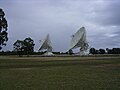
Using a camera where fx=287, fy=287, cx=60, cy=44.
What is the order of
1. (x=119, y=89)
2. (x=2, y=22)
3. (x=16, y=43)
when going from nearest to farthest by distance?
(x=119, y=89) → (x=2, y=22) → (x=16, y=43)

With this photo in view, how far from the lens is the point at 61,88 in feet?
51.6

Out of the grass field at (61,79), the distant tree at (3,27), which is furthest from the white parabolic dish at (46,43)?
the grass field at (61,79)

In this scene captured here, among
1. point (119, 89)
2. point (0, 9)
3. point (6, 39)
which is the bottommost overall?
point (119, 89)

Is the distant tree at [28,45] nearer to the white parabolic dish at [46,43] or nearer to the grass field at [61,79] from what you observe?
the white parabolic dish at [46,43]

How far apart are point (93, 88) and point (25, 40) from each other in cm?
14415

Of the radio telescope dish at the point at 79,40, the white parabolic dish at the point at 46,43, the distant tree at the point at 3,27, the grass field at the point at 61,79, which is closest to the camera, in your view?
the grass field at the point at 61,79

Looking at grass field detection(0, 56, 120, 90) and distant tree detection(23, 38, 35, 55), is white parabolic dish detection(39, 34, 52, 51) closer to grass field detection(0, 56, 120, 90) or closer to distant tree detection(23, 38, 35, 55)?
distant tree detection(23, 38, 35, 55)

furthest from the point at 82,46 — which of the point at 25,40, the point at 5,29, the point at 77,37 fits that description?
the point at 5,29

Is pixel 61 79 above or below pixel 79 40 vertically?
below

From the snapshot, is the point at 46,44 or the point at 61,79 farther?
the point at 46,44

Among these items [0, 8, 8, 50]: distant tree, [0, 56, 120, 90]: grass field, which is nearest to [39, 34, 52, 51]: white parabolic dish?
[0, 8, 8, 50]: distant tree

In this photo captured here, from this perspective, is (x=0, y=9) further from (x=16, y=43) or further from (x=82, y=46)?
(x=16, y=43)

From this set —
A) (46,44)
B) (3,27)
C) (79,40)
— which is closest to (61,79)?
(3,27)

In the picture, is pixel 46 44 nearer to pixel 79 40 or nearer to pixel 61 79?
pixel 79 40
